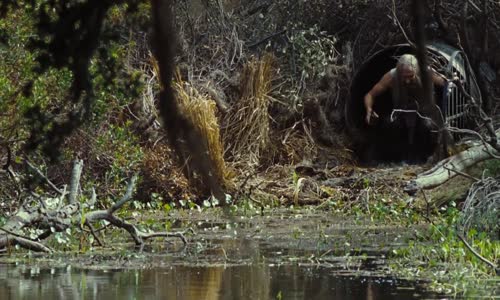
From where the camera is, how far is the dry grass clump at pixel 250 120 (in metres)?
17.3

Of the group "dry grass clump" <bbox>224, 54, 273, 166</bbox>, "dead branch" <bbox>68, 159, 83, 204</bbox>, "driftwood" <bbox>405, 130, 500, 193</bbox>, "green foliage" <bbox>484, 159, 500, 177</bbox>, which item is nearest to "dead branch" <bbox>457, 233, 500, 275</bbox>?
"driftwood" <bbox>405, 130, 500, 193</bbox>

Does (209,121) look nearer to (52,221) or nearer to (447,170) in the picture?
(447,170)

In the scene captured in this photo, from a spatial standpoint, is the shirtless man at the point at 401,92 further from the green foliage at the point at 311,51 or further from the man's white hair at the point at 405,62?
the green foliage at the point at 311,51

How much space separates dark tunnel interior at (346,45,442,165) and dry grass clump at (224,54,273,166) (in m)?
1.51

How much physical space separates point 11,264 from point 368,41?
9907 millimetres

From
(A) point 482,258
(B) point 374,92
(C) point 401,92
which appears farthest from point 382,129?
(A) point 482,258

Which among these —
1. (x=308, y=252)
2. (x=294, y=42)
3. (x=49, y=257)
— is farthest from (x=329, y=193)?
(x=49, y=257)

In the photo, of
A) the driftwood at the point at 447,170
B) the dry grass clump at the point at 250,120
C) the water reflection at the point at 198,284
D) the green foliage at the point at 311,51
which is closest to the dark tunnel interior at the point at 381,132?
the green foliage at the point at 311,51

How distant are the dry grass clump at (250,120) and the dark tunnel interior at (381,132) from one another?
1506 millimetres

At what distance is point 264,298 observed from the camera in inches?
328

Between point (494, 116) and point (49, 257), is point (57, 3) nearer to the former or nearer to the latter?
point (49, 257)

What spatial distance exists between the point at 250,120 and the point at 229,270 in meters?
7.59

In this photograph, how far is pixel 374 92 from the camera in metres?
17.6

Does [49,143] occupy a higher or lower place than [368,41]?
lower
